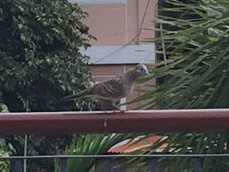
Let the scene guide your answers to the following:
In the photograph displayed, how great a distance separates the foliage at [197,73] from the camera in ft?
10.0

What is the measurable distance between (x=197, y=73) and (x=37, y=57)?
4.52m

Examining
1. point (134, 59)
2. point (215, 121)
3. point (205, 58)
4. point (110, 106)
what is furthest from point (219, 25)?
point (134, 59)

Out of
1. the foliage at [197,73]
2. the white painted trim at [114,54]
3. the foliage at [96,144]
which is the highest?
the foliage at [197,73]

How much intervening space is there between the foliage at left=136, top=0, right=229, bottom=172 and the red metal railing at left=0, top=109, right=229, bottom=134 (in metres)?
1.27

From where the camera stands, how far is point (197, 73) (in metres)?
3.22

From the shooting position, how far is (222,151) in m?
3.01

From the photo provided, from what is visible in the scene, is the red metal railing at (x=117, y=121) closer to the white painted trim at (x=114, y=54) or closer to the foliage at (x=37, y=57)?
the foliage at (x=37, y=57)

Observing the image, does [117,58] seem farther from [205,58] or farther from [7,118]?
[7,118]

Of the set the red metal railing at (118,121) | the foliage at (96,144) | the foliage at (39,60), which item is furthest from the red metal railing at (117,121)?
the foliage at (39,60)

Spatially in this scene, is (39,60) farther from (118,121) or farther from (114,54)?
(118,121)

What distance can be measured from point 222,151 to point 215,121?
4.49 ft

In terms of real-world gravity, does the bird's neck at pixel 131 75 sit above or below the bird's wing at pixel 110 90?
above

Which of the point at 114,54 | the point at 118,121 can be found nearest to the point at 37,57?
the point at 114,54

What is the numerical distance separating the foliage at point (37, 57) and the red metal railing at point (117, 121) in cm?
560
